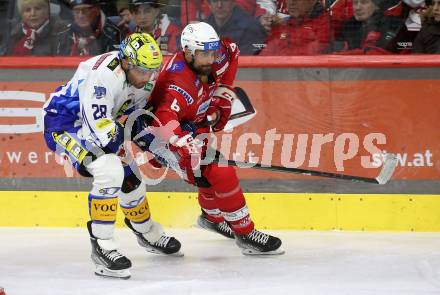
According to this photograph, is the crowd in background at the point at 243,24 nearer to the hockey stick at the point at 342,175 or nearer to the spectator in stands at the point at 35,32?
the spectator in stands at the point at 35,32

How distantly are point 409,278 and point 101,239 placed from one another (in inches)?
59.0

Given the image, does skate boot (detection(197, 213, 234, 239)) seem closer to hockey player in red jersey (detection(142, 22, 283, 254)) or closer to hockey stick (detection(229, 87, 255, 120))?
hockey player in red jersey (detection(142, 22, 283, 254))

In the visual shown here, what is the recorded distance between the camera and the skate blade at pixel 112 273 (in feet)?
14.2

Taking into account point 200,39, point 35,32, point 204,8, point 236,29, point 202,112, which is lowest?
point 202,112

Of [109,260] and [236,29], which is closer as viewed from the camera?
[109,260]

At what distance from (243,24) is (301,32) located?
0.36 metres

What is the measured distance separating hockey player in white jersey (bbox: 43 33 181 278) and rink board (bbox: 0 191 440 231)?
0.94 m

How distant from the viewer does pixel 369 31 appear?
5.34 m

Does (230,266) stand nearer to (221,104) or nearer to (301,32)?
(221,104)

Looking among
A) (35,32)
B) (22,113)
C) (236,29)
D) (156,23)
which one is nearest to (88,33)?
(35,32)

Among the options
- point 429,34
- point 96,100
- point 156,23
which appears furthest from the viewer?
point 156,23

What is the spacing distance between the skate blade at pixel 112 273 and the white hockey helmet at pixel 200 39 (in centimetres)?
116

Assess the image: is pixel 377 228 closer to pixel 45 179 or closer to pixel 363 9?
pixel 363 9

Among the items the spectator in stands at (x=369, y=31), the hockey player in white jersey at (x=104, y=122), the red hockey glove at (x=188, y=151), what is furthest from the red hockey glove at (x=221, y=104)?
the spectator in stands at (x=369, y=31)
